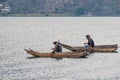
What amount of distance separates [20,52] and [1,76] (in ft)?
115

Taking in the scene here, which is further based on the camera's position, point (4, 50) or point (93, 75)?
point (4, 50)

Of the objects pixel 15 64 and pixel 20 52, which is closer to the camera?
pixel 15 64

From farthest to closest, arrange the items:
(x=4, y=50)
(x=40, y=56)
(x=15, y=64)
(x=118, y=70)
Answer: (x=4, y=50)
(x=40, y=56)
(x=15, y=64)
(x=118, y=70)

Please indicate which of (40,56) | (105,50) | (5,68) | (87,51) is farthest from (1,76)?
(105,50)

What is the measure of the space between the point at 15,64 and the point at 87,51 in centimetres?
1756

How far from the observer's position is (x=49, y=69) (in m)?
79.1

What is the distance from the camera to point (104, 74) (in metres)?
73.6

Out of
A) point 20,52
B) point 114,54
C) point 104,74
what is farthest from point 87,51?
point 104,74

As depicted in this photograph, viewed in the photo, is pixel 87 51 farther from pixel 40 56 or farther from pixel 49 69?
pixel 49 69

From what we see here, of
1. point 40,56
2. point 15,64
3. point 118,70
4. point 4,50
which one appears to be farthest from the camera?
point 4,50

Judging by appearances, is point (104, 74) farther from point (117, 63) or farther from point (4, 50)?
point (4, 50)

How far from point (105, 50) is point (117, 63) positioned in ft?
55.5

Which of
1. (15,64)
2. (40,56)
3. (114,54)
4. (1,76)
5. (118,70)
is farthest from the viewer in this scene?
(114,54)

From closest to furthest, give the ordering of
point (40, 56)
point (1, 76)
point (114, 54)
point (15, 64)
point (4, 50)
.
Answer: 1. point (1, 76)
2. point (15, 64)
3. point (40, 56)
4. point (114, 54)
5. point (4, 50)
